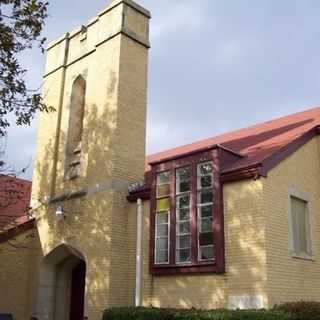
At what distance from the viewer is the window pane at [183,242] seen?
12633 mm

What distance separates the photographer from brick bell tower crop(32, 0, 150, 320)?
1416 centimetres

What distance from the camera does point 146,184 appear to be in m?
14.7

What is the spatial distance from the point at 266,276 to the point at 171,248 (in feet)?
9.27

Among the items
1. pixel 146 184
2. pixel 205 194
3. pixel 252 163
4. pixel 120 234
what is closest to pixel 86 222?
pixel 120 234

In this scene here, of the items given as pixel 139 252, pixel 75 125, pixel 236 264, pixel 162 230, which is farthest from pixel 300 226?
pixel 75 125

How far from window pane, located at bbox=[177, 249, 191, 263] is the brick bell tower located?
2117mm

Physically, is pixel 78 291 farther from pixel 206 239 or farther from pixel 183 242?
pixel 206 239

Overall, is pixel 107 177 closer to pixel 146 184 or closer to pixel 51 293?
pixel 146 184

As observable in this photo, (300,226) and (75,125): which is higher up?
(75,125)

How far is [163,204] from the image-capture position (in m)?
13.6

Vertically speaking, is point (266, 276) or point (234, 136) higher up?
point (234, 136)

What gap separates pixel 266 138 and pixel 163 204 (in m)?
3.87

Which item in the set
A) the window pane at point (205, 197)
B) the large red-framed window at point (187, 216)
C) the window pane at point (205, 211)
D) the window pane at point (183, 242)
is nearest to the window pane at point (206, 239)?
the large red-framed window at point (187, 216)

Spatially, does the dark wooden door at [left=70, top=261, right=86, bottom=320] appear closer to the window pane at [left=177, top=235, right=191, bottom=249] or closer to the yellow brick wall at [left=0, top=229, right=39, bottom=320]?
the yellow brick wall at [left=0, top=229, right=39, bottom=320]
